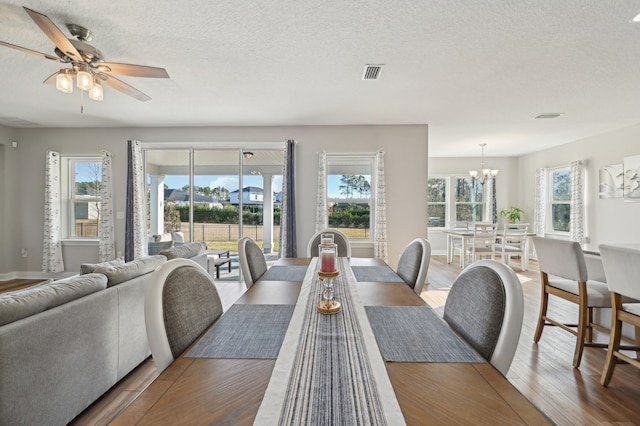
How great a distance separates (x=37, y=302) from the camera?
4.80ft

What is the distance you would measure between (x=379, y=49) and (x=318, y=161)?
2341mm

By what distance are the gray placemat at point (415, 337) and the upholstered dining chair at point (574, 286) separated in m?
1.71

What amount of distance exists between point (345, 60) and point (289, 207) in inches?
97.0

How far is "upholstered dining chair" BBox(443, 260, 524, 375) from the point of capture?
2.82 feet

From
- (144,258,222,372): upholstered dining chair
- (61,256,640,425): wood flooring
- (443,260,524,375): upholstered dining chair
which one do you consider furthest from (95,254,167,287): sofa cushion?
(443,260,524,375): upholstered dining chair

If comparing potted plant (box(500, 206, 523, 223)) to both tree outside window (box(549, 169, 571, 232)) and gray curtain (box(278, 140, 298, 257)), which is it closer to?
tree outside window (box(549, 169, 571, 232))

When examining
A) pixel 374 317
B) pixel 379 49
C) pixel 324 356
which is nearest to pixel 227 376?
pixel 324 356

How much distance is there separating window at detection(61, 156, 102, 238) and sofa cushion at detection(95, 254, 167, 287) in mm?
3741

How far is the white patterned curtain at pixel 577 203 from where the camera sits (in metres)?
5.41

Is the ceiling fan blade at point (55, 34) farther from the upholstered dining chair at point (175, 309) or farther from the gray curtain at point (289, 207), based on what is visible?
the gray curtain at point (289, 207)

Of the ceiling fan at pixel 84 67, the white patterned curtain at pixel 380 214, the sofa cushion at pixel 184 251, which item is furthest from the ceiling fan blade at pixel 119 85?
the white patterned curtain at pixel 380 214

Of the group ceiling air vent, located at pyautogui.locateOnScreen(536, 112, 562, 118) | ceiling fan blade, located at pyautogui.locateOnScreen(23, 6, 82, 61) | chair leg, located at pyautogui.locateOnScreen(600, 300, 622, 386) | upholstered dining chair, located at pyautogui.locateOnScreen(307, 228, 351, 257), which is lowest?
chair leg, located at pyautogui.locateOnScreen(600, 300, 622, 386)

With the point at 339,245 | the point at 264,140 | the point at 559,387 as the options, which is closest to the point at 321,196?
the point at 264,140

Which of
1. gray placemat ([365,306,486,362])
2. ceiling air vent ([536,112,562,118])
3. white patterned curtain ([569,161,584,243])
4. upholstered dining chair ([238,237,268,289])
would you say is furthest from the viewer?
white patterned curtain ([569,161,584,243])
